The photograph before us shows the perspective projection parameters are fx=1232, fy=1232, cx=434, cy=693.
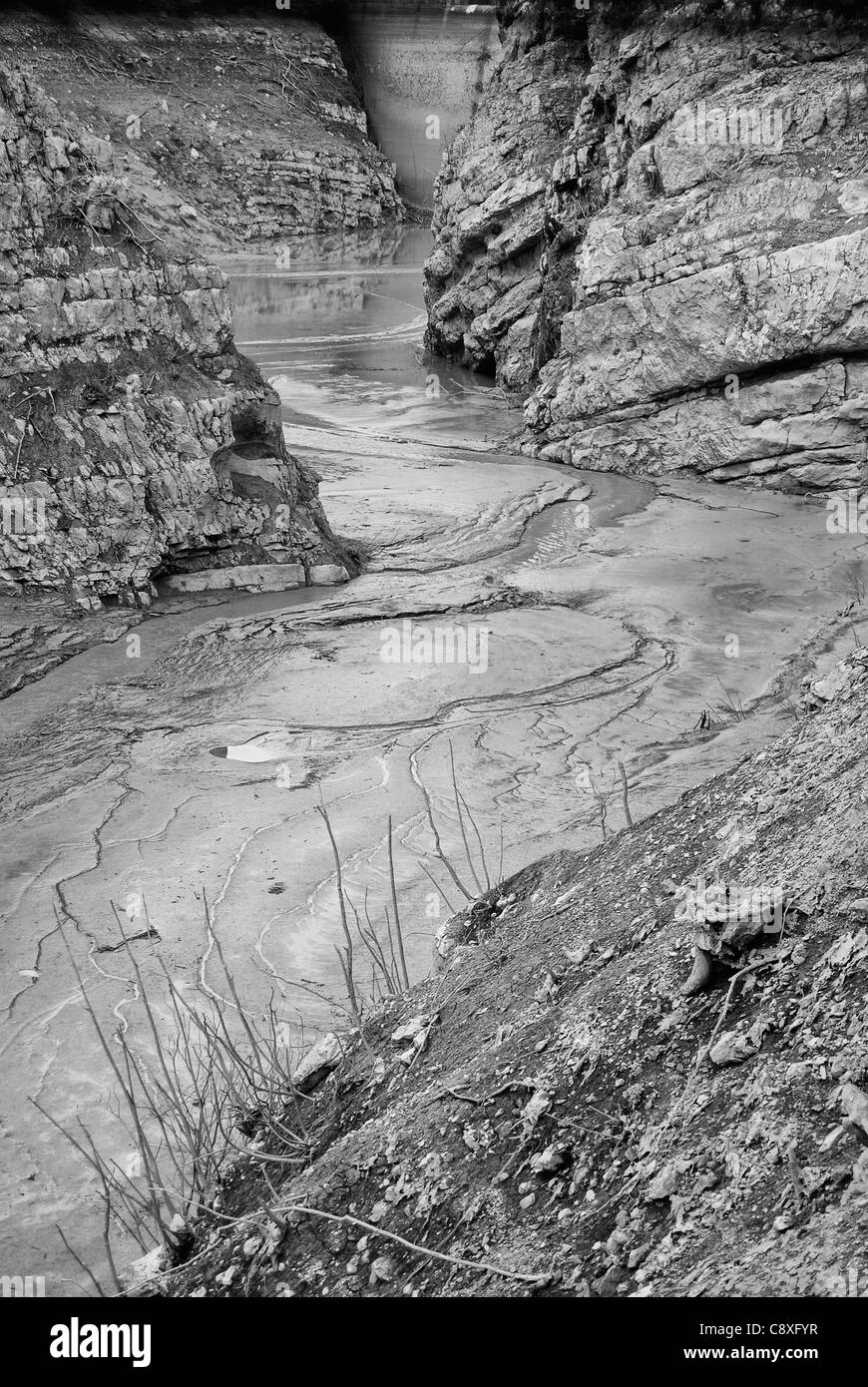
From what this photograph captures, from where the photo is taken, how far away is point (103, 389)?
22.6ft

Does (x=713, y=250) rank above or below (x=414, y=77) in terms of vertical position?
below

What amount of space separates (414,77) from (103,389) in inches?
850

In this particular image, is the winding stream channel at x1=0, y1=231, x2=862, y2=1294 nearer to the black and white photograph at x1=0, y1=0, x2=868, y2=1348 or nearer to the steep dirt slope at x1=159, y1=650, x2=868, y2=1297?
the black and white photograph at x1=0, y1=0, x2=868, y2=1348

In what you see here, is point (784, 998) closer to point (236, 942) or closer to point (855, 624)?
point (236, 942)

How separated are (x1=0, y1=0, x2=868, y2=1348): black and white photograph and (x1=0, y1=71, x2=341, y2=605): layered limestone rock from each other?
1.0 inches

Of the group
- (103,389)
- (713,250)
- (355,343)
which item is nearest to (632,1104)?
A: (103,389)

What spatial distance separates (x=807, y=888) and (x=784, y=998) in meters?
0.22

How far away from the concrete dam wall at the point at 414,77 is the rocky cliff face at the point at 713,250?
43.7 feet

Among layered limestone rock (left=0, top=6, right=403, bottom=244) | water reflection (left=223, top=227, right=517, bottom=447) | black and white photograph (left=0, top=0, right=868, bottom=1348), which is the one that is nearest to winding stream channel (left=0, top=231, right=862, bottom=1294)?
black and white photograph (left=0, top=0, right=868, bottom=1348)

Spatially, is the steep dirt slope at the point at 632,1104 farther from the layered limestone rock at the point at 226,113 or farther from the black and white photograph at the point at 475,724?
the layered limestone rock at the point at 226,113

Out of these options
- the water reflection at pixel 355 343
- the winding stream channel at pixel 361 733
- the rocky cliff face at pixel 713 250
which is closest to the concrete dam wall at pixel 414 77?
the water reflection at pixel 355 343

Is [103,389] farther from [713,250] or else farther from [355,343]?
[355,343]

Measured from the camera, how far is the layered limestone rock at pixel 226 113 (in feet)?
74.5
